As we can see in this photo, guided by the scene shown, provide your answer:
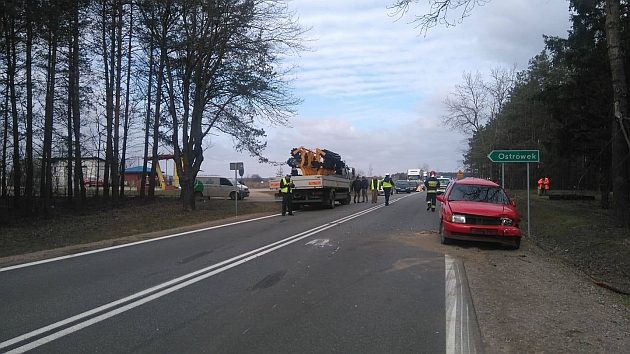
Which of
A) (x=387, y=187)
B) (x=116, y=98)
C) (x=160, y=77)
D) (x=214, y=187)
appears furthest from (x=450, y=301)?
(x=214, y=187)

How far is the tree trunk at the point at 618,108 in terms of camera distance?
1554 cm

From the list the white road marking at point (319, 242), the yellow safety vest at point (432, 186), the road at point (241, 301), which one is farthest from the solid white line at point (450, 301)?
the yellow safety vest at point (432, 186)

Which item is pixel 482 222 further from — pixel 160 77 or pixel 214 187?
pixel 214 187

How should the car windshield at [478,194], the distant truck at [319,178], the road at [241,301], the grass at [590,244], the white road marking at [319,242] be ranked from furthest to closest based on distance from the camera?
the distant truck at [319,178], the car windshield at [478,194], the white road marking at [319,242], the grass at [590,244], the road at [241,301]

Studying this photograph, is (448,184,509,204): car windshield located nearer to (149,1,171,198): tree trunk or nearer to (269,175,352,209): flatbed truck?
(269,175,352,209): flatbed truck

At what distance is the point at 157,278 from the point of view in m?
8.87

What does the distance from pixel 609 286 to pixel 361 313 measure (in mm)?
4886

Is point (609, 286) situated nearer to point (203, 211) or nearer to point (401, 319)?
point (401, 319)

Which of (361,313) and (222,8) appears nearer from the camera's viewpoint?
(361,313)

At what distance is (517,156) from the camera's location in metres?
16.9

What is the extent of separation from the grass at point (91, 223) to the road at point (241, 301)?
16.2 ft

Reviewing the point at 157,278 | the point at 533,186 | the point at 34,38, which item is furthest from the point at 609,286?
the point at 533,186

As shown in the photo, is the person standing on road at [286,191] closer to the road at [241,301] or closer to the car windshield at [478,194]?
the car windshield at [478,194]

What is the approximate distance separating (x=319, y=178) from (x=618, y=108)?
45.9 ft
